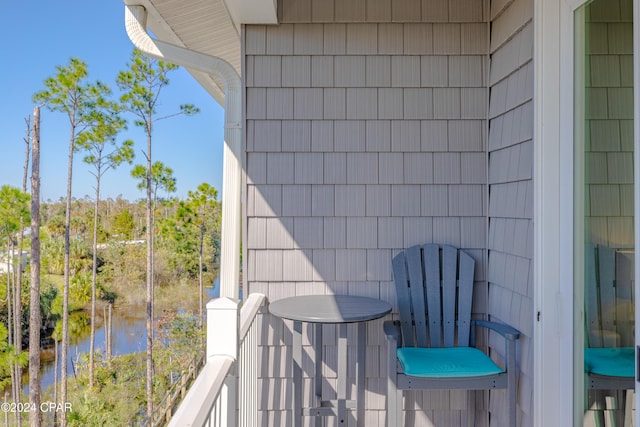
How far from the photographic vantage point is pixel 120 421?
12.7 meters

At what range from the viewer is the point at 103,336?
13523mm

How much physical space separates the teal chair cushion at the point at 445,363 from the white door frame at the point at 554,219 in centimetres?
26

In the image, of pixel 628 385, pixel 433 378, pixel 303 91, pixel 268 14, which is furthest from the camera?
pixel 303 91

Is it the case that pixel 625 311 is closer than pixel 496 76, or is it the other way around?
pixel 625 311

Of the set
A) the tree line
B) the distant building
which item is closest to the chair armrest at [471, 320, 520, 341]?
the tree line

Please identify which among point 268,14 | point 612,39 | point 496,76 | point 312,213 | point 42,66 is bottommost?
point 312,213

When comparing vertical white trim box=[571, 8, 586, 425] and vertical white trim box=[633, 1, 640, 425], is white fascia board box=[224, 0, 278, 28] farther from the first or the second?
vertical white trim box=[633, 1, 640, 425]

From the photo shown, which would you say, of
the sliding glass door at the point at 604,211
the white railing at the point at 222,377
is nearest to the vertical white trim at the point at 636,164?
the sliding glass door at the point at 604,211

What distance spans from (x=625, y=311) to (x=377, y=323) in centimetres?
142

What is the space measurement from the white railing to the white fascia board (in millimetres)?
1580

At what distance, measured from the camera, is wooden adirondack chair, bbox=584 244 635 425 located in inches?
57.4

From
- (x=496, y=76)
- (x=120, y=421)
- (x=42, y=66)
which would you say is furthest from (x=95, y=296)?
(x=496, y=76)

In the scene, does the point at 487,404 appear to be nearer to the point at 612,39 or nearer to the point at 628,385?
the point at 628,385

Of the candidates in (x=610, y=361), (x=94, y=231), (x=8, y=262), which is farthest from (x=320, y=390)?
(x=8, y=262)
